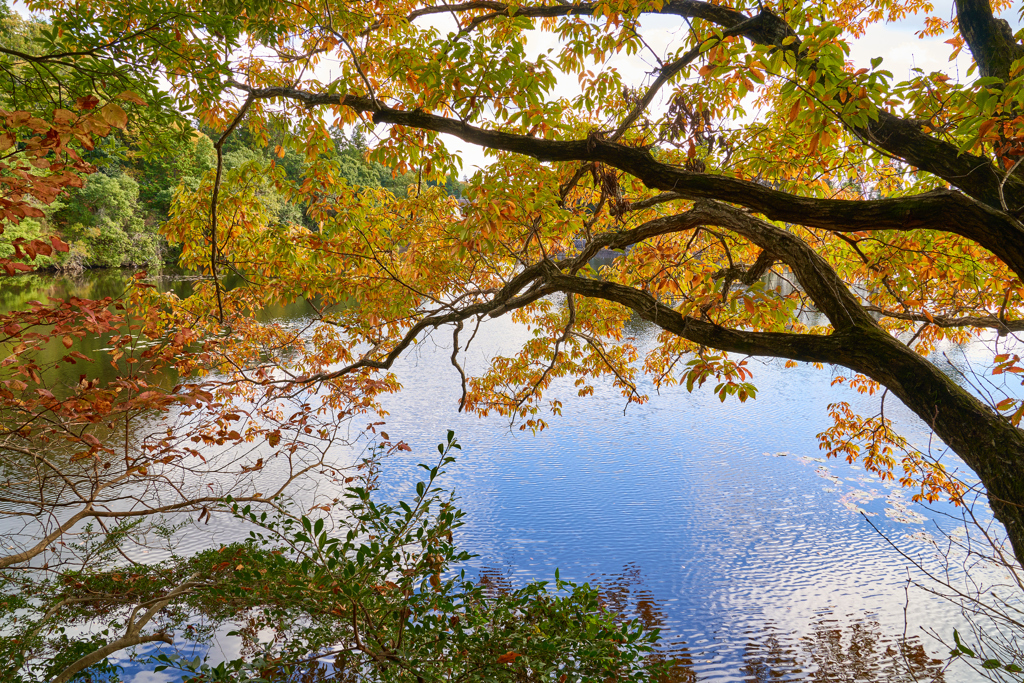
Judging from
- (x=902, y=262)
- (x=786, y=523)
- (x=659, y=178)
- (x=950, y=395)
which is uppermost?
(x=902, y=262)

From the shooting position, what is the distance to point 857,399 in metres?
12.2

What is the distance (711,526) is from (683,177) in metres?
6.15

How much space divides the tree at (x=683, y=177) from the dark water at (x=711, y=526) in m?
1.67

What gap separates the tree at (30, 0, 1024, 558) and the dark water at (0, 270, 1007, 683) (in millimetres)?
1673

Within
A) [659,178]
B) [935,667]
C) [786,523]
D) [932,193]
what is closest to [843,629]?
[935,667]

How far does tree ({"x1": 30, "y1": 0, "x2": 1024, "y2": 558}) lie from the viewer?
260 centimetres

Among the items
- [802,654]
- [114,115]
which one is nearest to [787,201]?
[114,115]

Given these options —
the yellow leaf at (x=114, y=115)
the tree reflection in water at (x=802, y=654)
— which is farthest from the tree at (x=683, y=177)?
the tree reflection in water at (x=802, y=654)

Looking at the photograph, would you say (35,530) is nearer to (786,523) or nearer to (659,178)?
(659,178)

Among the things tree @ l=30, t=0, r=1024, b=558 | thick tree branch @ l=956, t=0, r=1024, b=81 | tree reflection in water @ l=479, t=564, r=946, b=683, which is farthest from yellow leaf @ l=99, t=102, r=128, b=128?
Answer: tree reflection in water @ l=479, t=564, r=946, b=683

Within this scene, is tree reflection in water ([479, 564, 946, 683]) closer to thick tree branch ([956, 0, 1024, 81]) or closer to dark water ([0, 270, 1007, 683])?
dark water ([0, 270, 1007, 683])

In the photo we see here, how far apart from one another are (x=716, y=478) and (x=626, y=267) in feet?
15.5

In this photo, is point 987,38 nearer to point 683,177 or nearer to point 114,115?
point 683,177

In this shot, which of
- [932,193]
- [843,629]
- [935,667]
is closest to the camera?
[932,193]
